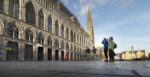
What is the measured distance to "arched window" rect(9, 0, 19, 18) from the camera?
21375 millimetres

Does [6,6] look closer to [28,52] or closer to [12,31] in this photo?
[12,31]

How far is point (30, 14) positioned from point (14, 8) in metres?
4.17

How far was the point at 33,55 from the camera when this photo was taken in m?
25.5

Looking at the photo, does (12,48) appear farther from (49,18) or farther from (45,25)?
(49,18)

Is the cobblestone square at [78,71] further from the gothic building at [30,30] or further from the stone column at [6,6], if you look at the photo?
the stone column at [6,6]

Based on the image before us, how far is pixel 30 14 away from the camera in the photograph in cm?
2600

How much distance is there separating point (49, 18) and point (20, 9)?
10149mm

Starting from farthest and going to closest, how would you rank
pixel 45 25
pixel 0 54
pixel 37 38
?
pixel 45 25 → pixel 37 38 → pixel 0 54

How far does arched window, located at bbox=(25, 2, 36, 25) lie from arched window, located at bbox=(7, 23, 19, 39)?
3695 millimetres

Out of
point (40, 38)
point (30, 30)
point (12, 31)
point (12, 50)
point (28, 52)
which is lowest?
point (28, 52)

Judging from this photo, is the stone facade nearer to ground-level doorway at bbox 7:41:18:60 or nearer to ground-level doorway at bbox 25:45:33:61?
ground-level doorway at bbox 25:45:33:61

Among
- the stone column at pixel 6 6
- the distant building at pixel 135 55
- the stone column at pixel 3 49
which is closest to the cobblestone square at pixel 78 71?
the stone column at pixel 3 49

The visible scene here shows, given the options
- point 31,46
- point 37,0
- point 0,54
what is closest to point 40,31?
point 31,46

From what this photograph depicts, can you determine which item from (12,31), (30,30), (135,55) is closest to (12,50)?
(12,31)
